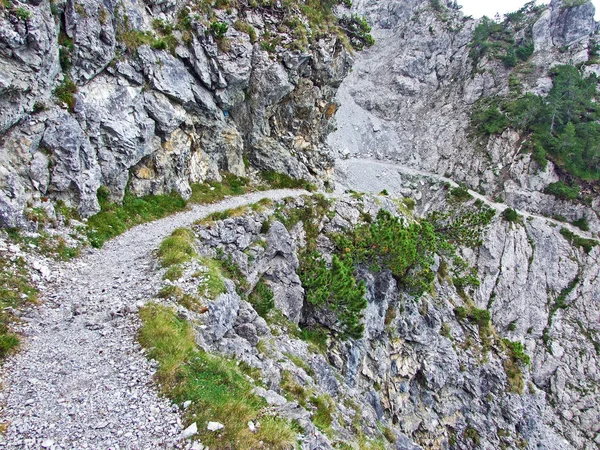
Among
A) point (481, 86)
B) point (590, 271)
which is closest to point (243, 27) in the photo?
point (590, 271)

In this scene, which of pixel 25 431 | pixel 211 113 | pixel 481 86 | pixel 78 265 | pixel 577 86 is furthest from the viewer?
pixel 481 86

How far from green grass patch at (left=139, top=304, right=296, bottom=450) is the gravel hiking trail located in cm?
38

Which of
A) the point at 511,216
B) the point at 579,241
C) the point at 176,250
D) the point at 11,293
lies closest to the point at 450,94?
the point at 511,216

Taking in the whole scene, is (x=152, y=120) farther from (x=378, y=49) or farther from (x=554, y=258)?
(x=378, y=49)

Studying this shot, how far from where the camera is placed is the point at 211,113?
31.3 metres

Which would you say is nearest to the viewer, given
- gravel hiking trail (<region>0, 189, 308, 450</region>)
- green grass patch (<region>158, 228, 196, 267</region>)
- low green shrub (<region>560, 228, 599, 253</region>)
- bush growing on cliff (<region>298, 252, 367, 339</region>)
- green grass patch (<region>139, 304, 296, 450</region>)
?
gravel hiking trail (<region>0, 189, 308, 450</region>)

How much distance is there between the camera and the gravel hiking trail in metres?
8.02

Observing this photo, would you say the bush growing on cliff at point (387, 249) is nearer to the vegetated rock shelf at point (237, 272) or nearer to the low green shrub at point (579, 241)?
the vegetated rock shelf at point (237, 272)

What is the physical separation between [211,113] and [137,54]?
776 centimetres

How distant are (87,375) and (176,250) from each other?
792cm

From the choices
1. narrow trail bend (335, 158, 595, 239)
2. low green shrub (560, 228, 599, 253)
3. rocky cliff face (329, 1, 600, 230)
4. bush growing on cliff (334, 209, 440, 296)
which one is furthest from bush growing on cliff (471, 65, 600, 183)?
bush growing on cliff (334, 209, 440, 296)

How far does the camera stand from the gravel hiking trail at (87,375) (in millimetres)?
8023

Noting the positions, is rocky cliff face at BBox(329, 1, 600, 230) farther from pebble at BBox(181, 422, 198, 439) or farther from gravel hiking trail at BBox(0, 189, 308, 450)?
pebble at BBox(181, 422, 198, 439)

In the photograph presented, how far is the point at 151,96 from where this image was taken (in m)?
25.6
